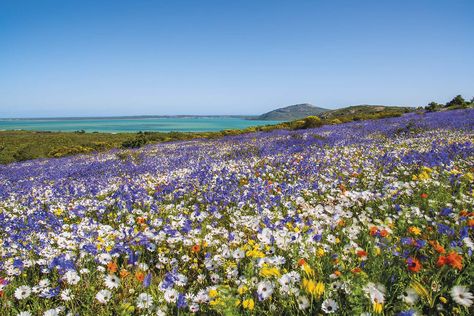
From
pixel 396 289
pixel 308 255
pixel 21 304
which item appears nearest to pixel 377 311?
pixel 396 289

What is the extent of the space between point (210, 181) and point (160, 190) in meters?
1.31

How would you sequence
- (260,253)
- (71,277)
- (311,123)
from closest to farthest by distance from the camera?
(71,277) → (260,253) → (311,123)

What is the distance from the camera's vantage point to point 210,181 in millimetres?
7961

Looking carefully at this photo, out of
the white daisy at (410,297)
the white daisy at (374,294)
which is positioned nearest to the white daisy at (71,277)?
the white daisy at (374,294)

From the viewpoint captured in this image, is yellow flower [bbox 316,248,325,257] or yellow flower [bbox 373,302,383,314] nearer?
yellow flower [bbox 373,302,383,314]

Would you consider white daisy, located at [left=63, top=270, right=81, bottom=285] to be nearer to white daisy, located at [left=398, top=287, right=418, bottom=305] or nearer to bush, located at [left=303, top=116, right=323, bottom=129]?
white daisy, located at [left=398, top=287, right=418, bottom=305]

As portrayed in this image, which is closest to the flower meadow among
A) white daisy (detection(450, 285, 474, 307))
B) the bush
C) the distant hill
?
white daisy (detection(450, 285, 474, 307))

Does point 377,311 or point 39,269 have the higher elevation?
point 377,311

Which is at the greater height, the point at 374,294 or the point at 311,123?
the point at 311,123

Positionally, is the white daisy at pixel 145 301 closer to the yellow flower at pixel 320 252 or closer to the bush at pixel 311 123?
the yellow flower at pixel 320 252

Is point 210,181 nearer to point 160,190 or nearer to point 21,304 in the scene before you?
point 160,190

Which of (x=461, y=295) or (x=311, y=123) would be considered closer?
(x=461, y=295)

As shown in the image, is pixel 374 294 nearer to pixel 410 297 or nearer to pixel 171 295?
pixel 410 297

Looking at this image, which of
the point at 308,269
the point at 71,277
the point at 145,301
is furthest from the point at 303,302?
the point at 71,277
